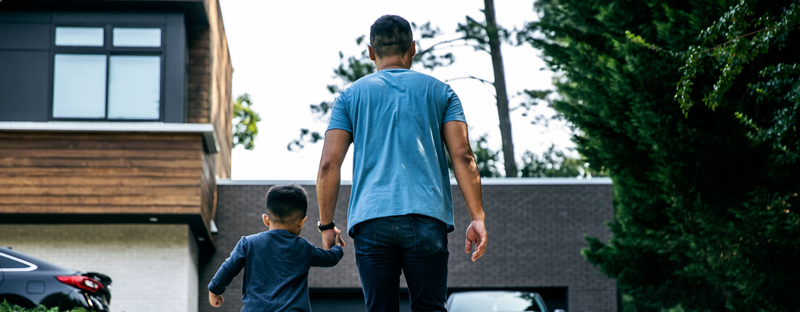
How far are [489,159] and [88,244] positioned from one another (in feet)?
61.3

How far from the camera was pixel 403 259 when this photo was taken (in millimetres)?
3277

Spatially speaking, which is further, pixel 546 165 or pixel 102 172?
pixel 546 165

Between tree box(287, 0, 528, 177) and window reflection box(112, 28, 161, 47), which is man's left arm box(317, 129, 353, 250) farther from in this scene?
tree box(287, 0, 528, 177)

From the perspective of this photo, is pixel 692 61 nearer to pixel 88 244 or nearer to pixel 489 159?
pixel 88 244

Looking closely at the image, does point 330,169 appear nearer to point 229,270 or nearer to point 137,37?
point 229,270

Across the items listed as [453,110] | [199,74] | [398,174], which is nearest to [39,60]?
[199,74]

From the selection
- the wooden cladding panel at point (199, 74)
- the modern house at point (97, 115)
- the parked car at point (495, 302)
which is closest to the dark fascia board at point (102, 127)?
the modern house at point (97, 115)

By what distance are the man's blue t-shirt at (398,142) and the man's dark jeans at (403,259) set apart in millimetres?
45

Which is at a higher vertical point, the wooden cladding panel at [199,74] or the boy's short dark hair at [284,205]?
the wooden cladding panel at [199,74]

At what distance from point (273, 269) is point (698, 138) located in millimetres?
7635

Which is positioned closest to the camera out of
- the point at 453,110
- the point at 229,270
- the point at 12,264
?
the point at 453,110

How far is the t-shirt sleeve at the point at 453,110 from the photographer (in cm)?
358

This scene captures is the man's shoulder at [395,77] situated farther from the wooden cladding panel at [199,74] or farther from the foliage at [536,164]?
the foliage at [536,164]

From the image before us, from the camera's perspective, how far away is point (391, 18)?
3.65 meters
